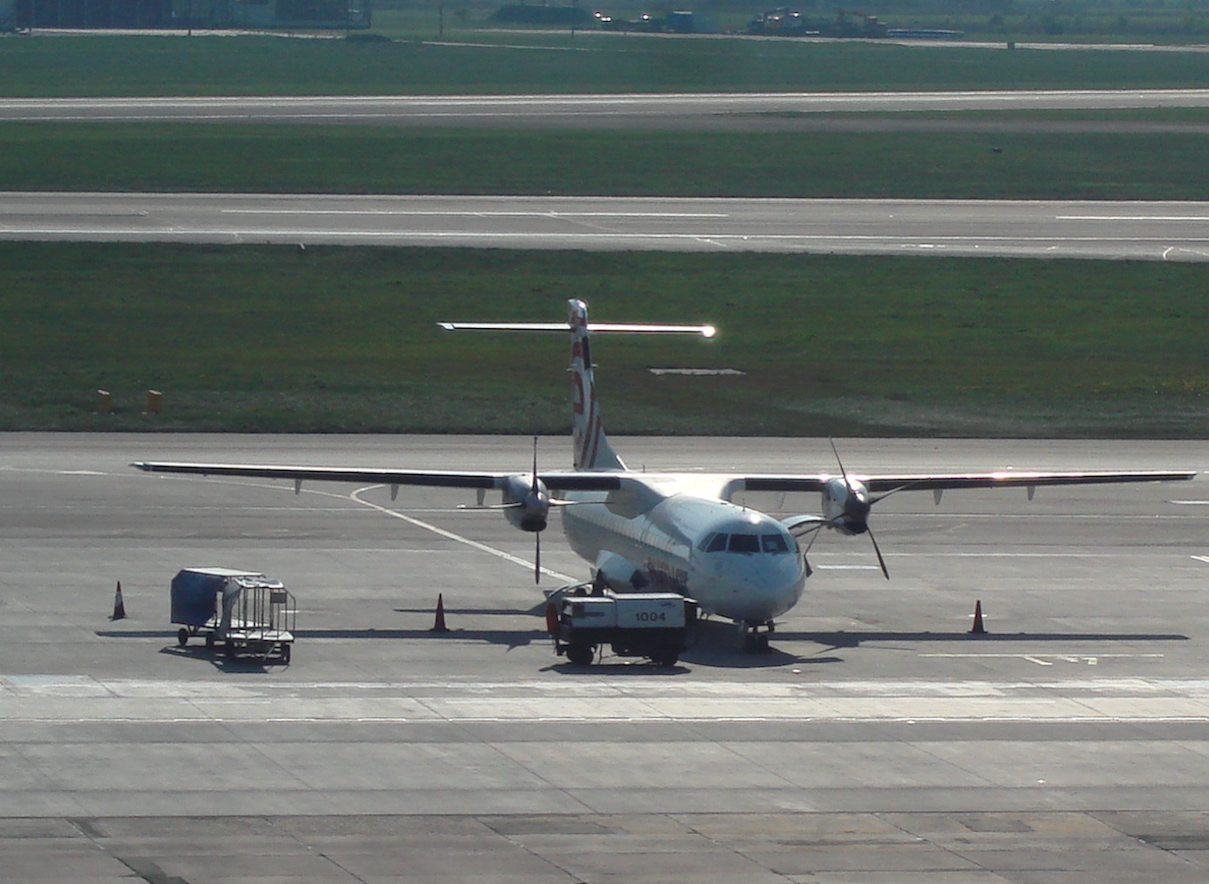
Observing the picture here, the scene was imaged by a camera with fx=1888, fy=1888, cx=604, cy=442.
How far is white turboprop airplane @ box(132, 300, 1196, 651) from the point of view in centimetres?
3784

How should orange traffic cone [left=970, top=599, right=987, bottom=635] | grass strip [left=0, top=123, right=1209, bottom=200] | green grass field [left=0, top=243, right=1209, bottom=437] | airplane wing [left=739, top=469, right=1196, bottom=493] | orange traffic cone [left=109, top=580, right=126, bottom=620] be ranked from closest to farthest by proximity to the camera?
orange traffic cone [left=109, top=580, right=126, bottom=620]
orange traffic cone [left=970, top=599, right=987, bottom=635]
airplane wing [left=739, top=469, right=1196, bottom=493]
green grass field [left=0, top=243, right=1209, bottom=437]
grass strip [left=0, top=123, right=1209, bottom=200]

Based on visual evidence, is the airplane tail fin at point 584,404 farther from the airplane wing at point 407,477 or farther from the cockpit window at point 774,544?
the cockpit window at point 774,544

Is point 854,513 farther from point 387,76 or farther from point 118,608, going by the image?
point 387,76

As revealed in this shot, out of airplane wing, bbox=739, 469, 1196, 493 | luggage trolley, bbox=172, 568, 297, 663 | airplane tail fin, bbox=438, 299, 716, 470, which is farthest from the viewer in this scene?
airplane tail fin, bbox=438, 299, 716, 470

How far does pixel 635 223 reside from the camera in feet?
355

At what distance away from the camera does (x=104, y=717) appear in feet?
103

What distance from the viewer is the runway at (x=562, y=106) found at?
148125 mm

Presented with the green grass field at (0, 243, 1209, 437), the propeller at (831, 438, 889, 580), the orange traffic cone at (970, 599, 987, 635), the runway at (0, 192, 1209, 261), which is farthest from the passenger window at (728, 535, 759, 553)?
the runway at (0, 192, 1209, 261)

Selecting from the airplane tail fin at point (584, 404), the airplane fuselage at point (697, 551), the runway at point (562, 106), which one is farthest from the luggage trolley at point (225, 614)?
the runway at point (562, 106)

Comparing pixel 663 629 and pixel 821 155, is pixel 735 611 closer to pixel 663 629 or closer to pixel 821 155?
pixel 663 629

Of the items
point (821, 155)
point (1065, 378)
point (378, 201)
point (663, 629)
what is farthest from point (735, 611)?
point (821, 155)

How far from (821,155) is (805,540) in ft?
281

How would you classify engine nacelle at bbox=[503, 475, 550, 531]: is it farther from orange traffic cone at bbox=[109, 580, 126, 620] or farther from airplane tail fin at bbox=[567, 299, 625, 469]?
orange traffic cone at bbox=[109, 580, 126, 620]

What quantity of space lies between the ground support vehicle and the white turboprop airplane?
1419 millimetres
